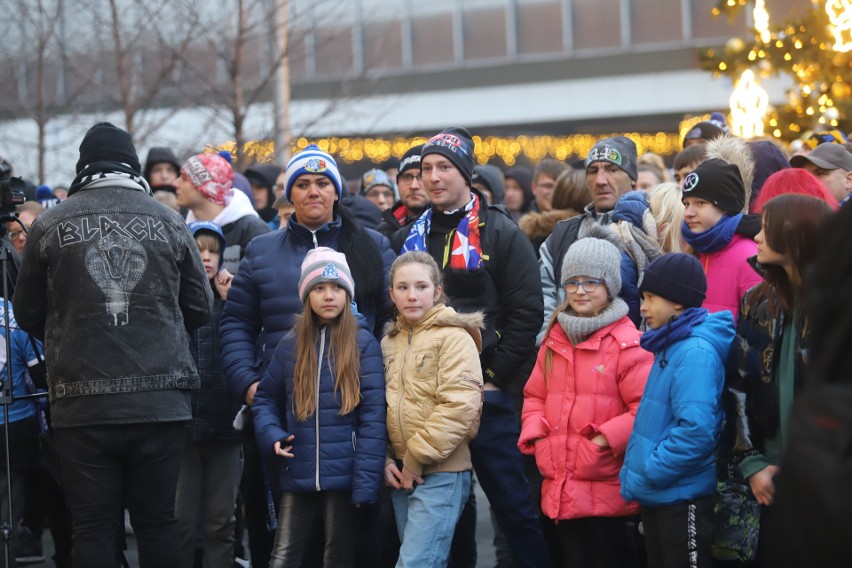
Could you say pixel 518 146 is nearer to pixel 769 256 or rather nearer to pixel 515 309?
pixel 515 309

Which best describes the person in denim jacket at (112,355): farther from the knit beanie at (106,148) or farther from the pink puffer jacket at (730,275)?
the pink puffer jacket at (730,275)

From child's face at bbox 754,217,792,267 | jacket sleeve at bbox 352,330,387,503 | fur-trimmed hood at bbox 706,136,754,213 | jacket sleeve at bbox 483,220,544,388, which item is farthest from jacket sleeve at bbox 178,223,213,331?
fur-trimmed hood at bbox 706,136,754,213

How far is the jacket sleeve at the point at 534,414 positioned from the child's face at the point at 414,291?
618 millimetres

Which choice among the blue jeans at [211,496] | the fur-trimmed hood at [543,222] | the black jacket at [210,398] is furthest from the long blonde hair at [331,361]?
the fur-trimmed hood at [543,222]

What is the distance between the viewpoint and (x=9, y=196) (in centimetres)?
661

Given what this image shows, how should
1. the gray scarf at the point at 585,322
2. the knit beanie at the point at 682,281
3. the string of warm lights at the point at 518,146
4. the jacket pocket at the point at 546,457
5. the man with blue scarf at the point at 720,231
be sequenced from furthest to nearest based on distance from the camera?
the string of warm lights at the point at 518,146, the man with blue scarf at the point at 720,231, the gray scarf at the point at 585,322, the jacket pocket at the point at 546,457, the knit beanie at the point at 682,281

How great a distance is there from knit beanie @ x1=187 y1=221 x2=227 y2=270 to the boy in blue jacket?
293 cm

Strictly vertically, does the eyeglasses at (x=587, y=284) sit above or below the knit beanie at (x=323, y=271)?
below

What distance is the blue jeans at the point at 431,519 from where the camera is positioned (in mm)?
5855

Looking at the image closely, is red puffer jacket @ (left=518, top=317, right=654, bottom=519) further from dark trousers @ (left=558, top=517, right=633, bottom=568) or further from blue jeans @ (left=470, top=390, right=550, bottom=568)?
blue jeans @ (left=470, top=390, right=550, bottom=568)

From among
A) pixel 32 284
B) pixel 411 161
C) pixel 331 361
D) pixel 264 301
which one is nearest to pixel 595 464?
pixel 331 361

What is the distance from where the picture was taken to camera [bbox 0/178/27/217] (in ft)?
21.6

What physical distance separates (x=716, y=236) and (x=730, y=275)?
208 mm

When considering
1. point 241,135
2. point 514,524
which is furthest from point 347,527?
point 241,135
